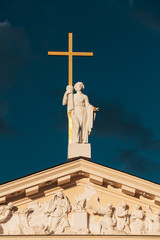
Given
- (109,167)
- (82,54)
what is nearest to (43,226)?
(109,167)

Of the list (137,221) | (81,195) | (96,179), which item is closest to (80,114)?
(96,179)

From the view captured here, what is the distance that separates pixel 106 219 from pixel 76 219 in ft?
3.18

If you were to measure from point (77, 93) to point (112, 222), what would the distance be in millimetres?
5214

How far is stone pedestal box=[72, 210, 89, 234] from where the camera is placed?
20553mm

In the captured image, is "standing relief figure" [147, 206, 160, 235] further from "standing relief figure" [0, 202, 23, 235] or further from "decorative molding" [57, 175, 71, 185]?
"standing relief figure" [0, 202, 23, 235]

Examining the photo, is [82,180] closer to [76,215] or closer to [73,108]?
[76,215]

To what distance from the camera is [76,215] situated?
2083cm

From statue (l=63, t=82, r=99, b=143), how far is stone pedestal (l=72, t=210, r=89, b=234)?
3.03 metres

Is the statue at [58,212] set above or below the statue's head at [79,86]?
below

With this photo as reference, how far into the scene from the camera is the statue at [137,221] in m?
20.8

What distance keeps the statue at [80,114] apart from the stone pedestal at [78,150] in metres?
0.20

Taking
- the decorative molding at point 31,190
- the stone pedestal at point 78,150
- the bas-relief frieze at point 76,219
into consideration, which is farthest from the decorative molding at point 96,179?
the decorative molding at point 31,190

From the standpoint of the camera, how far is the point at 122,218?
21.0m

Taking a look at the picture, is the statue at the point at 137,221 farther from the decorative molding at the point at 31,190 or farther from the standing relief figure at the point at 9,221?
the standing relief figure at the point at 9,221
